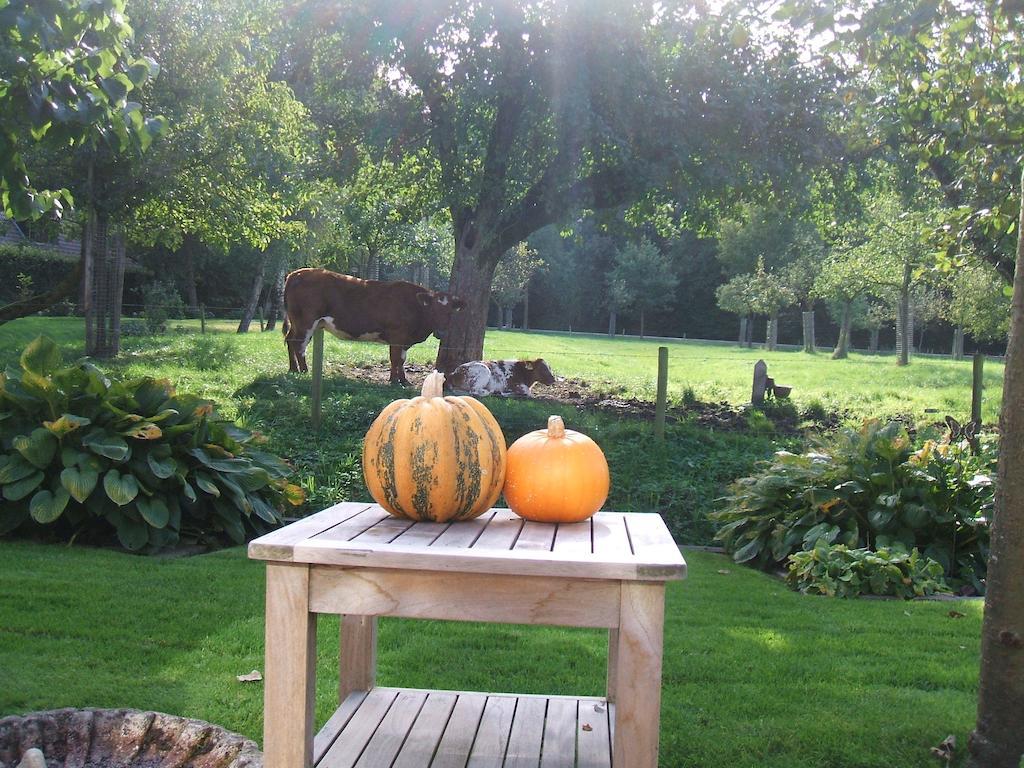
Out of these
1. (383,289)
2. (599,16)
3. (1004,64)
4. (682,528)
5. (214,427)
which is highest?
(599,16)

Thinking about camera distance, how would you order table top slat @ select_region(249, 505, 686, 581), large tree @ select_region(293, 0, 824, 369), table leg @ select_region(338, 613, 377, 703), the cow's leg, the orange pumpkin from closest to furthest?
table top slat @ select_region(249, 505, 686, 581)
the orange pumpkin
table leg @ select_region(338, 613, 377, 703)
large tree @ select_region(293, 0, 824, 369)
the cow's leg

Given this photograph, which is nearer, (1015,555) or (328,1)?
Answer: (1015,555)

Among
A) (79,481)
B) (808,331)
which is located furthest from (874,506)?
(808,331)

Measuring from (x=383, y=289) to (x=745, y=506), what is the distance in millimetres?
8713

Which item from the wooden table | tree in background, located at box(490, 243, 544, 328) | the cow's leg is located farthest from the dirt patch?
tree in background, located at box(490, 243, 544, 328)

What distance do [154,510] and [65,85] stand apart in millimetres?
2991

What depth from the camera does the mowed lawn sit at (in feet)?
47.5

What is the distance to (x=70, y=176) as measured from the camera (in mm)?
14156

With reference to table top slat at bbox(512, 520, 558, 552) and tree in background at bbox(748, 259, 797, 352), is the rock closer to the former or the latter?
table top slat at bbox(512, 520, 558, 552)

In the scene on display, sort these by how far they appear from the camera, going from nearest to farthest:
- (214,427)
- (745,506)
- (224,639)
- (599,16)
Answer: (224,639), (214,427), (745,506), (599,16)

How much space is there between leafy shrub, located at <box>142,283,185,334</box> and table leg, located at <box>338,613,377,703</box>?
18.4 metres

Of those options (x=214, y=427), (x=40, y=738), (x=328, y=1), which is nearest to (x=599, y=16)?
(x=328, y=1)

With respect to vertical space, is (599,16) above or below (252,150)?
above

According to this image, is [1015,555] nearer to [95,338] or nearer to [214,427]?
[214,427]
